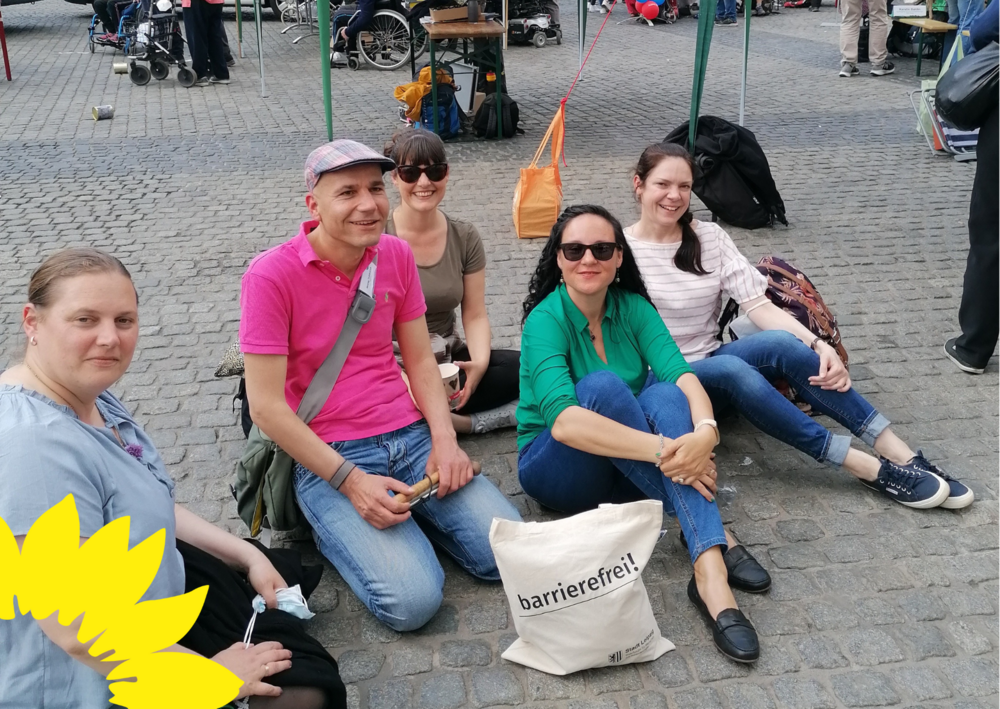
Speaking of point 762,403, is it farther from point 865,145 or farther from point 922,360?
point 865,145

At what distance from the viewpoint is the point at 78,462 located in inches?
75.0

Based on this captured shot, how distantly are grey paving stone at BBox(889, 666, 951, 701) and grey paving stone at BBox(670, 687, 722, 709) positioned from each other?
538 millimetres

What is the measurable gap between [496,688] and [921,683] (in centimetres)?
122

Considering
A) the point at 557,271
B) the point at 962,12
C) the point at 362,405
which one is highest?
the point at 962,12

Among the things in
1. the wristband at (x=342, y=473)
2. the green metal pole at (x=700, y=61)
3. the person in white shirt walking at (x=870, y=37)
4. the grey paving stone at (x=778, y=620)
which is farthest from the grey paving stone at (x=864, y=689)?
the person in white shirt walking at (x=870, y=37)

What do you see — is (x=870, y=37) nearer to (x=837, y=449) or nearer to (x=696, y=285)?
(x=696, y=285)

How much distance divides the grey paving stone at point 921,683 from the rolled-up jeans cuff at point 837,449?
0.94 metres

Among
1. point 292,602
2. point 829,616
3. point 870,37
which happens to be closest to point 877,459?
point 829,616

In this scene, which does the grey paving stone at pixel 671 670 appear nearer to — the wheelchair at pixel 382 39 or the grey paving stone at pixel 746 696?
the grey paving stone at pixel 746 696

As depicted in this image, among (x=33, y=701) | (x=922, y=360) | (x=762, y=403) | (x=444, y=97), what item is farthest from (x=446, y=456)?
(x=444, y=97)

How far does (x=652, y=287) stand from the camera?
3850mm

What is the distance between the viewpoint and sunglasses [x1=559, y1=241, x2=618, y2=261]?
3.16 meters

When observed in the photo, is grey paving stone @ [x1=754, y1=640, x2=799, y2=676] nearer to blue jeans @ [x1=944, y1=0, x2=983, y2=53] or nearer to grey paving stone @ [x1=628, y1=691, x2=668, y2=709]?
grey paving stone @ [x1=628, y1=691, x2=668, y2=709]

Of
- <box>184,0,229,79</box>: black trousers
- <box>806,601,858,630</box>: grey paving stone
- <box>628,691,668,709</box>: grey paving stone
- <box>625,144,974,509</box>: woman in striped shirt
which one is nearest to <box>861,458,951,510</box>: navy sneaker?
<box>625,144,974,509</box>: woman in striped shirt
